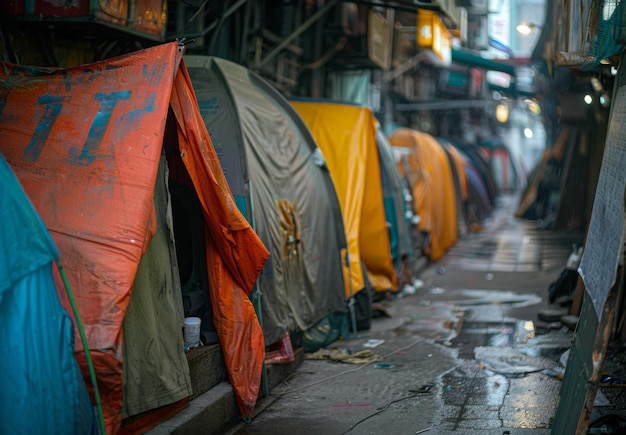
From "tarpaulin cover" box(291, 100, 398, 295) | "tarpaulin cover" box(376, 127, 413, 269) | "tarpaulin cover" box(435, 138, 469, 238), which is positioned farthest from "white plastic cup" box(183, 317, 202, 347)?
"tarpaulin cover" box(435, 138, 469, 238)

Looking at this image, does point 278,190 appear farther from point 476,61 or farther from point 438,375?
point 476,61

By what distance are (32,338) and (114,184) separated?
1.26 m

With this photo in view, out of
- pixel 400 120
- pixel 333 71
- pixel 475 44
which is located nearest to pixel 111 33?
pixel 333 71

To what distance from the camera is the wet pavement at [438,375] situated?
6.59 meters

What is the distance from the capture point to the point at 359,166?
39.3 ft

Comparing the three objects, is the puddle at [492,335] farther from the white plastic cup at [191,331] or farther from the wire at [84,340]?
the wire at [84,340]

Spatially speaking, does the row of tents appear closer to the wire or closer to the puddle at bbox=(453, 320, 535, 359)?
the wire

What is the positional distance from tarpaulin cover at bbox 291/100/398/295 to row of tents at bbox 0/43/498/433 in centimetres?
137

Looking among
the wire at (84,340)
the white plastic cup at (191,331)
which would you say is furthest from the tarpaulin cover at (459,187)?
the wire at (84,340)

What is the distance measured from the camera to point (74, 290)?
16.1 ft

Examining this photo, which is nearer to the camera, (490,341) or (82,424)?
(82,424)

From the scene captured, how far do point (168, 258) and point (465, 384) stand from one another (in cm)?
328

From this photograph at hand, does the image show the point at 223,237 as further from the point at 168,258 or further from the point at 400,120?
the point at 400,120

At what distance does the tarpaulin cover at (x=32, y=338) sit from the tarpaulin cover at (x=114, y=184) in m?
0.15
